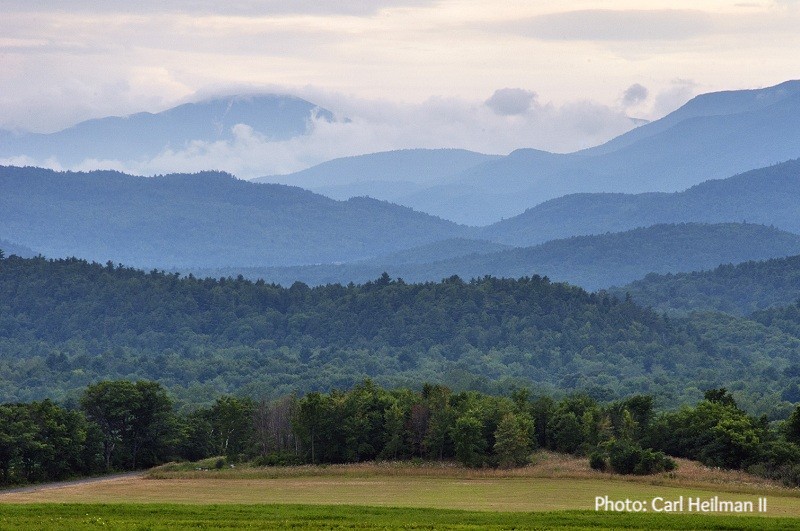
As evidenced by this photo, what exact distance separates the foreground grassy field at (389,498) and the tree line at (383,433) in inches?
83.3

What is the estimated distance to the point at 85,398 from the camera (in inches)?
3290

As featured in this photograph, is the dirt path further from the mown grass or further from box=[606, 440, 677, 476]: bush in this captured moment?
box=[606, 440, 677, 476]: bush

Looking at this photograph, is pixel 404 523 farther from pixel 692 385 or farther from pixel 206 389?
pixel 692 385

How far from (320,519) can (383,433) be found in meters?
31.3

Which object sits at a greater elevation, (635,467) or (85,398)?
(85,398)

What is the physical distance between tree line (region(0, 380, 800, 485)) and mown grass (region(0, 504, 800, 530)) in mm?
17859

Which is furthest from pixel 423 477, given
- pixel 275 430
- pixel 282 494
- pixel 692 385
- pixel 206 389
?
pixel 692 385

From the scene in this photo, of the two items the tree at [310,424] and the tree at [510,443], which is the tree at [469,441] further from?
the tree at [310,424]

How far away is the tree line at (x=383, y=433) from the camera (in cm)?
6900

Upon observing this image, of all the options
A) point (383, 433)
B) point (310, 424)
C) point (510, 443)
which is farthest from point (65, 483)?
point (510, 443)

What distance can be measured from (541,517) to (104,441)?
40716mm

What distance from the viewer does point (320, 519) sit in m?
45.8

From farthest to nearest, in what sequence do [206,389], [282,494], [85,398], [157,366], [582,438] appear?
[157,366]
[206,389]
[85,398]
[582,438]
[282,494]

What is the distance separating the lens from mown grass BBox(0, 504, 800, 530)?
42906 mm
